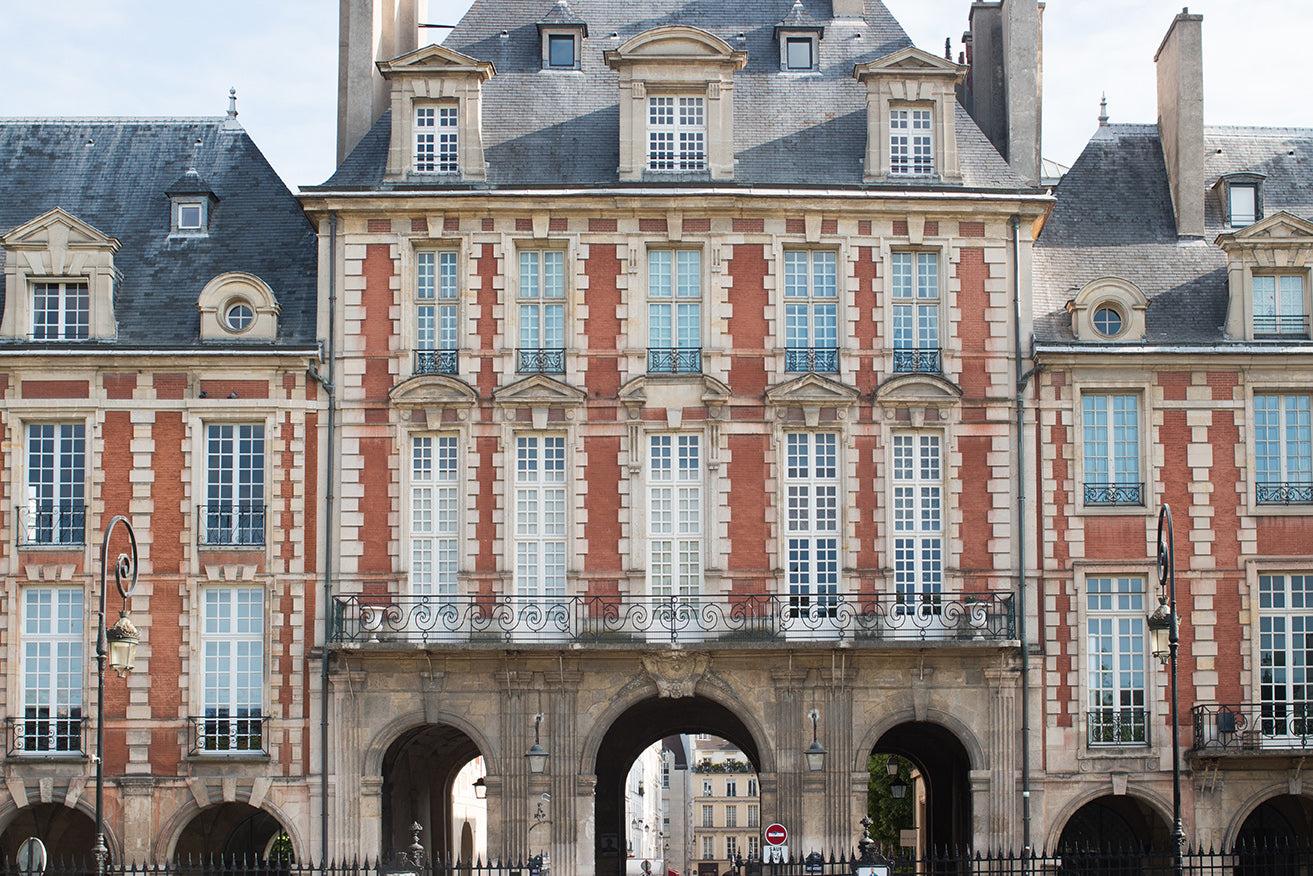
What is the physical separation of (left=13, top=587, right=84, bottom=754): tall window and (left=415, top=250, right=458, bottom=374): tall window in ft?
21.1

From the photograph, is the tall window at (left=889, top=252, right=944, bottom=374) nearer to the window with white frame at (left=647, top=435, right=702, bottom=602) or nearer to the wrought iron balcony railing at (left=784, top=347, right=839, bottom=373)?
the wrought iron balcony railing at (left=784, top=347, right=839, bottom=373)

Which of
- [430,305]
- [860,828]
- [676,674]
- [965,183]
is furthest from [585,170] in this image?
[860,828]

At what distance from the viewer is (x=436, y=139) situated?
95.6 ft

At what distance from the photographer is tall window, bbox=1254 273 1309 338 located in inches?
1142

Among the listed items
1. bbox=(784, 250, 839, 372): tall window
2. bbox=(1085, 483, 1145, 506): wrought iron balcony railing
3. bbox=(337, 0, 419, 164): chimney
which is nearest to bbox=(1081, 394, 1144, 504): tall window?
bbox=(1085, 483, 1145, 506): wrought iron balcony railing

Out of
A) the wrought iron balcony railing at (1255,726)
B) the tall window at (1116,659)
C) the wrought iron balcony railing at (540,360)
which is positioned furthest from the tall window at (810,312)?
the wrought iron balcony railing at (1255,726)

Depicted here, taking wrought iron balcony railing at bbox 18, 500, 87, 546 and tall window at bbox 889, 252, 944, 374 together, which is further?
tall window at bbox 889, 252, 944, 374

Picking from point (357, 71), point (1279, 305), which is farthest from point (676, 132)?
point (1279, 305)

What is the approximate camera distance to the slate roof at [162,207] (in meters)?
29.2

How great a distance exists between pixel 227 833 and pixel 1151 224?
61.5 ft

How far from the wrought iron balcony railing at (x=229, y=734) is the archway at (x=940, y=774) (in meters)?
10.5

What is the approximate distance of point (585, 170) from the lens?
1145 inches

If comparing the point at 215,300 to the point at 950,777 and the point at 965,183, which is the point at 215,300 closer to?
the point at 965,183

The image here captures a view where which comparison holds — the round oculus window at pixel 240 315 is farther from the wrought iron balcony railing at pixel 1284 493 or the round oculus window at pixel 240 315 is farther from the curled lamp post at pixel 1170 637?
the wrought iron balcony railing at pixel 1284 493
